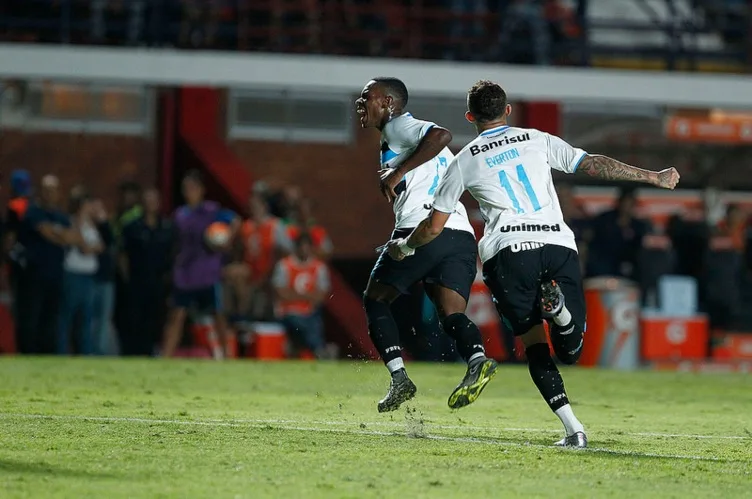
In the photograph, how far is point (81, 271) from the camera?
664 inches

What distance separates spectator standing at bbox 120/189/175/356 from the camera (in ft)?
56.6

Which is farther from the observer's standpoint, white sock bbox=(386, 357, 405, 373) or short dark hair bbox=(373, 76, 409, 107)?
short dark hair bbox=(373, 76, 409, 107)

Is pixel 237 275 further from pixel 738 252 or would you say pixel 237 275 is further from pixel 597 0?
pixel 597 0

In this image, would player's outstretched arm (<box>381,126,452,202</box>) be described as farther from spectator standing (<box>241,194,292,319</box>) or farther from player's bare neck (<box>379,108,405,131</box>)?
spectator standing (<box>241,194,292,319</box>)

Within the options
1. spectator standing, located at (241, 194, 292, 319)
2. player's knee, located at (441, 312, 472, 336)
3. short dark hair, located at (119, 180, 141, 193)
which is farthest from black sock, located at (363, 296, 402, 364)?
short dark hair, located at (119, 180, 141, 193)

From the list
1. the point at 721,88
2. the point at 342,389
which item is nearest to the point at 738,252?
the point at 721,88

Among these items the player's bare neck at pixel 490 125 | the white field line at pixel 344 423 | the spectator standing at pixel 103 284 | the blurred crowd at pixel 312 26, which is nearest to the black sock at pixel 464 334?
the white field line at pixel 344 423

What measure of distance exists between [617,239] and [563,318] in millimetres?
10312

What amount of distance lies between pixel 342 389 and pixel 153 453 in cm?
545

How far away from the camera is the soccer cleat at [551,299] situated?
7.91 metres

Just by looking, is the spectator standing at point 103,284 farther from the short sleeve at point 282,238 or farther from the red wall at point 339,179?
the red wall at point 339,179

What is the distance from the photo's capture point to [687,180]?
2244 cm

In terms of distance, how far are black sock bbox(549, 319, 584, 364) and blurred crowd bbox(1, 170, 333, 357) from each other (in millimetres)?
9175

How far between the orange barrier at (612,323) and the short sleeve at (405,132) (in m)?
9.44
